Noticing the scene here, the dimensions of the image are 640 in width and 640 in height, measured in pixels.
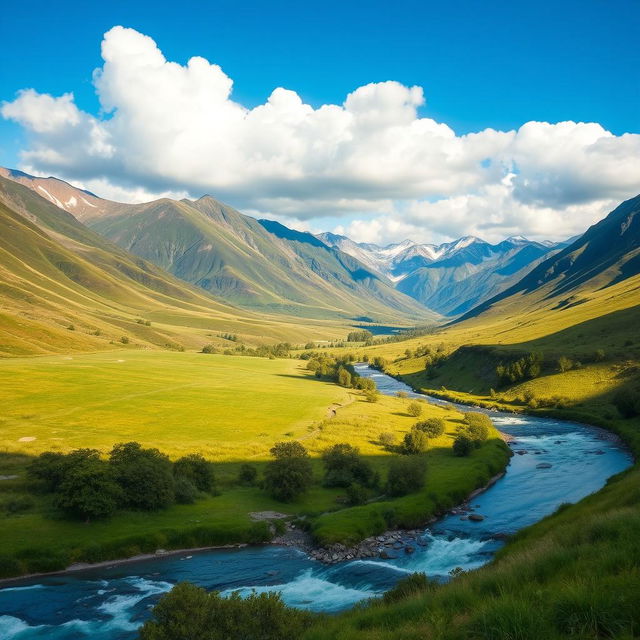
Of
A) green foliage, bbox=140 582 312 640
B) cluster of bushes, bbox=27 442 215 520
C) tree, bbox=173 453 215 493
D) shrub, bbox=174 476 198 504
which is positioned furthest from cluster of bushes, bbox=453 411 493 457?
green foliage, bbox=140 582 312 640

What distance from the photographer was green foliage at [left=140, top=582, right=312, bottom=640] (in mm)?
27422

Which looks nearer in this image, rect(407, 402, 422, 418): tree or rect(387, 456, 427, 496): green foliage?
rect(387, 456, 427, 496): green foliage

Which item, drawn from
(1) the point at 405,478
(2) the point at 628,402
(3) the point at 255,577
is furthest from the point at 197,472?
(2) the point at 628,402

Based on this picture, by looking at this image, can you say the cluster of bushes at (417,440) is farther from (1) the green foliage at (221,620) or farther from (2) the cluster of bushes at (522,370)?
(1) the green foliage at (221,620)

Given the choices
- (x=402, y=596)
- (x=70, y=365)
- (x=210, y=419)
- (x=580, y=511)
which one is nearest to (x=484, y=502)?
(x=580, y=511)

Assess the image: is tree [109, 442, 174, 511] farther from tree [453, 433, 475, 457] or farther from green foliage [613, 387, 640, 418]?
green foliage [613, 387, 640, 418]

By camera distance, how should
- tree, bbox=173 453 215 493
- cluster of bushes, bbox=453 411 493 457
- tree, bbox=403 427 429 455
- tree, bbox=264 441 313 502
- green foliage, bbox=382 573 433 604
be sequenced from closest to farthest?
green foliage, bbox=382 573 433 604
tree, bbox=264 441 313 502
tree, bbox=173 453 215 493
cluster of bushes, bbox=453 411 493 457
tree, bbox=403 427 429 455

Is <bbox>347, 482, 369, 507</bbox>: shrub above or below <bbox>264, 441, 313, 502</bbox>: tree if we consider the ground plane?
below

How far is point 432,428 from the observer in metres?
113

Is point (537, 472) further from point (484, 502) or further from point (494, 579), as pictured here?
point (494, 579)

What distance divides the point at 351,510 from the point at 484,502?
22336 millimetres

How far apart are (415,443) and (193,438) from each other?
4776 cm

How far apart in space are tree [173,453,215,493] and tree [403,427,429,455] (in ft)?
142

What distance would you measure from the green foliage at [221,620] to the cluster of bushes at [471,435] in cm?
7476
